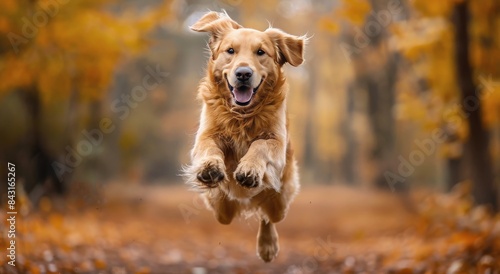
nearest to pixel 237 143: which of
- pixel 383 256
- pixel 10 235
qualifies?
pixel 10 235

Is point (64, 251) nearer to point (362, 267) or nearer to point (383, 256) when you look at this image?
point (362, 267)

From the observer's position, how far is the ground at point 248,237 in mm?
6891

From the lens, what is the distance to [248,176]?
4.33m

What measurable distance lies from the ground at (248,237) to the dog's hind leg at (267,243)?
0.20 m

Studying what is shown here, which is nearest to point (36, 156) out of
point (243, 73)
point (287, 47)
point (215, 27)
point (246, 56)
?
point (215, 27)

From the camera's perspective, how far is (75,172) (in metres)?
17.0

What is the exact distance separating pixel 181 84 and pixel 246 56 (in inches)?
1029

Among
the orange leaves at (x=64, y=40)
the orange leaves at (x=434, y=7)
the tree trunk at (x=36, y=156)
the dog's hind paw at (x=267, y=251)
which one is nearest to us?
the dog's hind paw at (x=267, y=251)

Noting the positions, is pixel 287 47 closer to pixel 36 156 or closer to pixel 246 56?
pixel 246 56

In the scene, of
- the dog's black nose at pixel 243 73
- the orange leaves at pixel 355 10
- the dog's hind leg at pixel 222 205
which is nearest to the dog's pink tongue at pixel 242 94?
the dog's black nose at pixel 243 73

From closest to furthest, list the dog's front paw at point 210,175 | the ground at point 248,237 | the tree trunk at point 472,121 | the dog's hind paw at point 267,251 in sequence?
the dog's front paw at point 210,175 < the dog's hind paw at point 267,251 < the ground at point 248,237 < the tree trunk at point 472,121

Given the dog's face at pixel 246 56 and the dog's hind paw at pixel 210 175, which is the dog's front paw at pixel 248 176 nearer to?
the dog's hind paw at pixel 210 175

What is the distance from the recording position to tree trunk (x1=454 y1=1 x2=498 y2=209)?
9.62m

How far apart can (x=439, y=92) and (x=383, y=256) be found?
522cm
